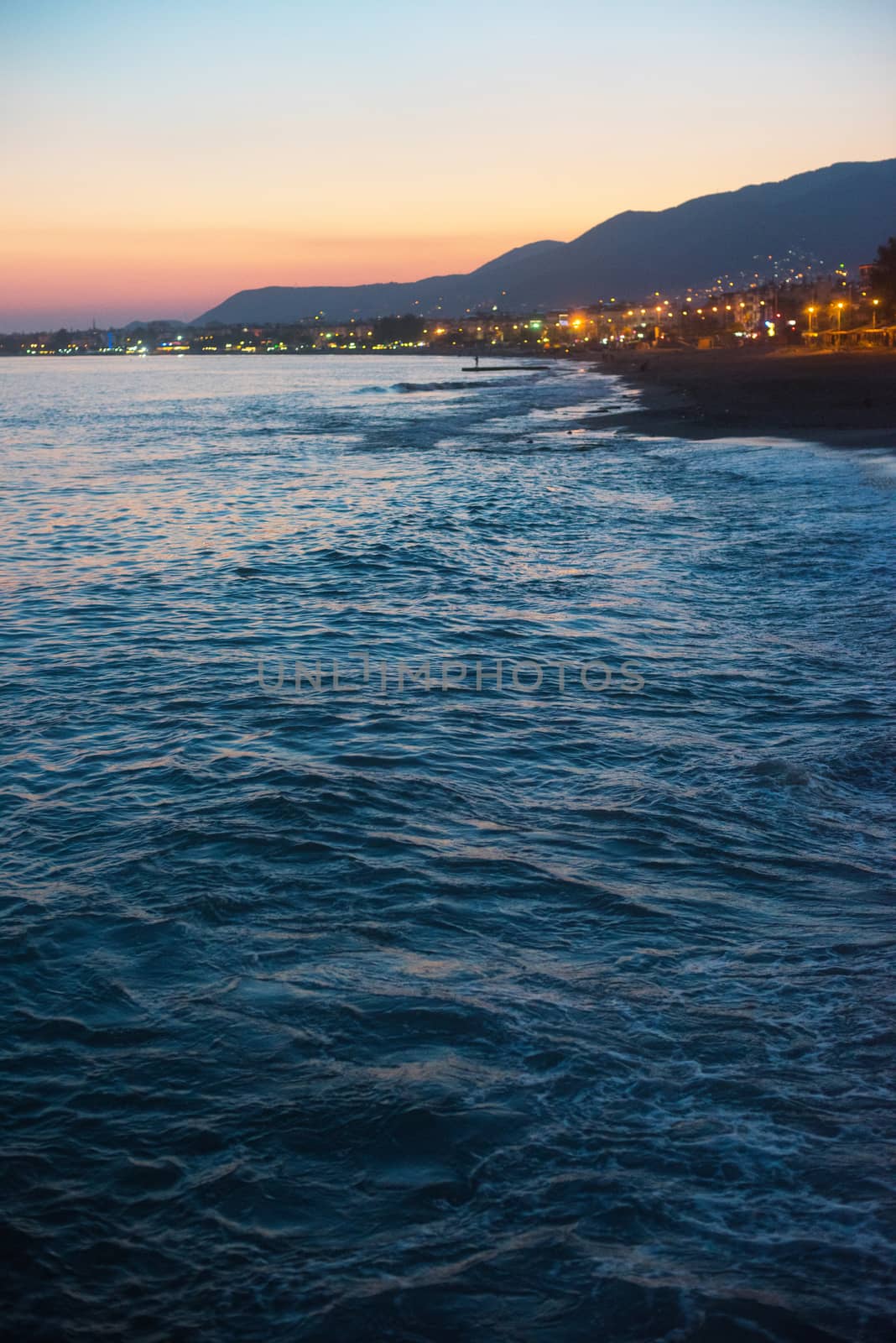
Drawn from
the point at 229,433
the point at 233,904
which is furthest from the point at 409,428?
the point at 233,904

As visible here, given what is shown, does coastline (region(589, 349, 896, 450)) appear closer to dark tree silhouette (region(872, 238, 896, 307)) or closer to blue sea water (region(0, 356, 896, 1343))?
dark tree silhouette (region(872, 238, 896, 307))

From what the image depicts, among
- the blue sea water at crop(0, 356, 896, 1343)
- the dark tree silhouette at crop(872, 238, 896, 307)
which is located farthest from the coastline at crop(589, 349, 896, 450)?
the blue sea water at crop(0, 356, 896, 1343)

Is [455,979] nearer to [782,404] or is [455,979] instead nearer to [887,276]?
[782,404]

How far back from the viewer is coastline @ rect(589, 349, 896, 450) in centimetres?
4084

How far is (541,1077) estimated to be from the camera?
5.54 metres

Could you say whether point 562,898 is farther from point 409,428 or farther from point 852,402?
point 409,428

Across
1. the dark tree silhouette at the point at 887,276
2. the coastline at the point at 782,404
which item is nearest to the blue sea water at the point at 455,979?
the coastline at the point at 782,404

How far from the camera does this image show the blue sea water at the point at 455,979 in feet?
14.5

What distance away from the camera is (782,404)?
1996 inches

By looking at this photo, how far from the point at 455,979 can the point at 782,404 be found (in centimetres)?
4926

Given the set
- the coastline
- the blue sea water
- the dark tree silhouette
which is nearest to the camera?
the blue sea water

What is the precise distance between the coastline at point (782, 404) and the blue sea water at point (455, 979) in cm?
2665

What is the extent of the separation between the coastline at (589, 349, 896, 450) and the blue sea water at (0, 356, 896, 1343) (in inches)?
1049

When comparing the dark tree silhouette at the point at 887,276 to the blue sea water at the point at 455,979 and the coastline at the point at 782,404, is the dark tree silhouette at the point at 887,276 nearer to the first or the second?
the coastline at the point at 782,404
